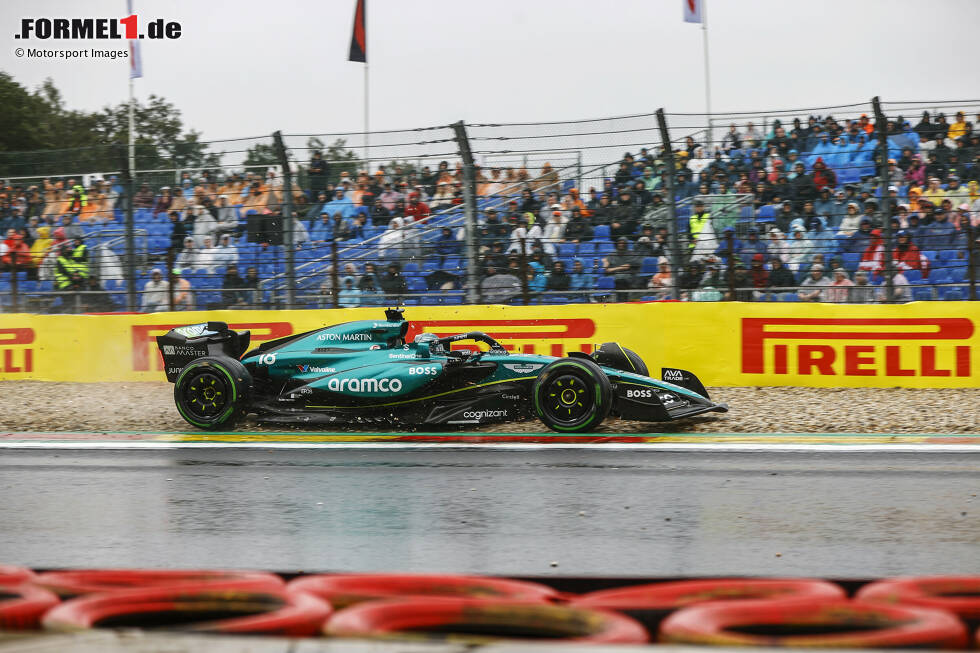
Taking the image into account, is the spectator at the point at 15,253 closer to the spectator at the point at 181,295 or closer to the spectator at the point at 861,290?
the spectator at the point at 181,295

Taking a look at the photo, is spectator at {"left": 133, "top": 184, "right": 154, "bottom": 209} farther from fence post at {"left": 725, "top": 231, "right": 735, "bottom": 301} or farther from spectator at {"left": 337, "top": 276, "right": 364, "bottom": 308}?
fence post at {"left": 725, "top": 231, "right": 735, "bottom": 301}

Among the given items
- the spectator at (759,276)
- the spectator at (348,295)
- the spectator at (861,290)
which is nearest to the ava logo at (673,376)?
the spectator at (759,276)

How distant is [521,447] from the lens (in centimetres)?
834

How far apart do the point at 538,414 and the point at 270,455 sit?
234 cm

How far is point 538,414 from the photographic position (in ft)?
29.1

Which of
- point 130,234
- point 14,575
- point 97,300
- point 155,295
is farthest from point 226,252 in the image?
point 14,575

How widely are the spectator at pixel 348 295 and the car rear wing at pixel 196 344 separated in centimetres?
293

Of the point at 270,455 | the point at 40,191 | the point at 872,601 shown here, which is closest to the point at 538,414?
the point at 270,455

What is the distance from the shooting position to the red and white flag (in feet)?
92.5

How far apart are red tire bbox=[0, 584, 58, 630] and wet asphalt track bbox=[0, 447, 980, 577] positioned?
759 mm

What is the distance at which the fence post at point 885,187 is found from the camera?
457 inches

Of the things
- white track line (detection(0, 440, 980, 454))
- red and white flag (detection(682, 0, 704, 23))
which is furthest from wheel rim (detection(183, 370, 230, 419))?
red and white flag (detection(682, 0, 704, 23))

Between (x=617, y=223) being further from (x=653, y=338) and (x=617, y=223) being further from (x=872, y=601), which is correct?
(x=872, y=601)

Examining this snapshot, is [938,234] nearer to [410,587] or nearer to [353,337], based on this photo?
[353,337]
